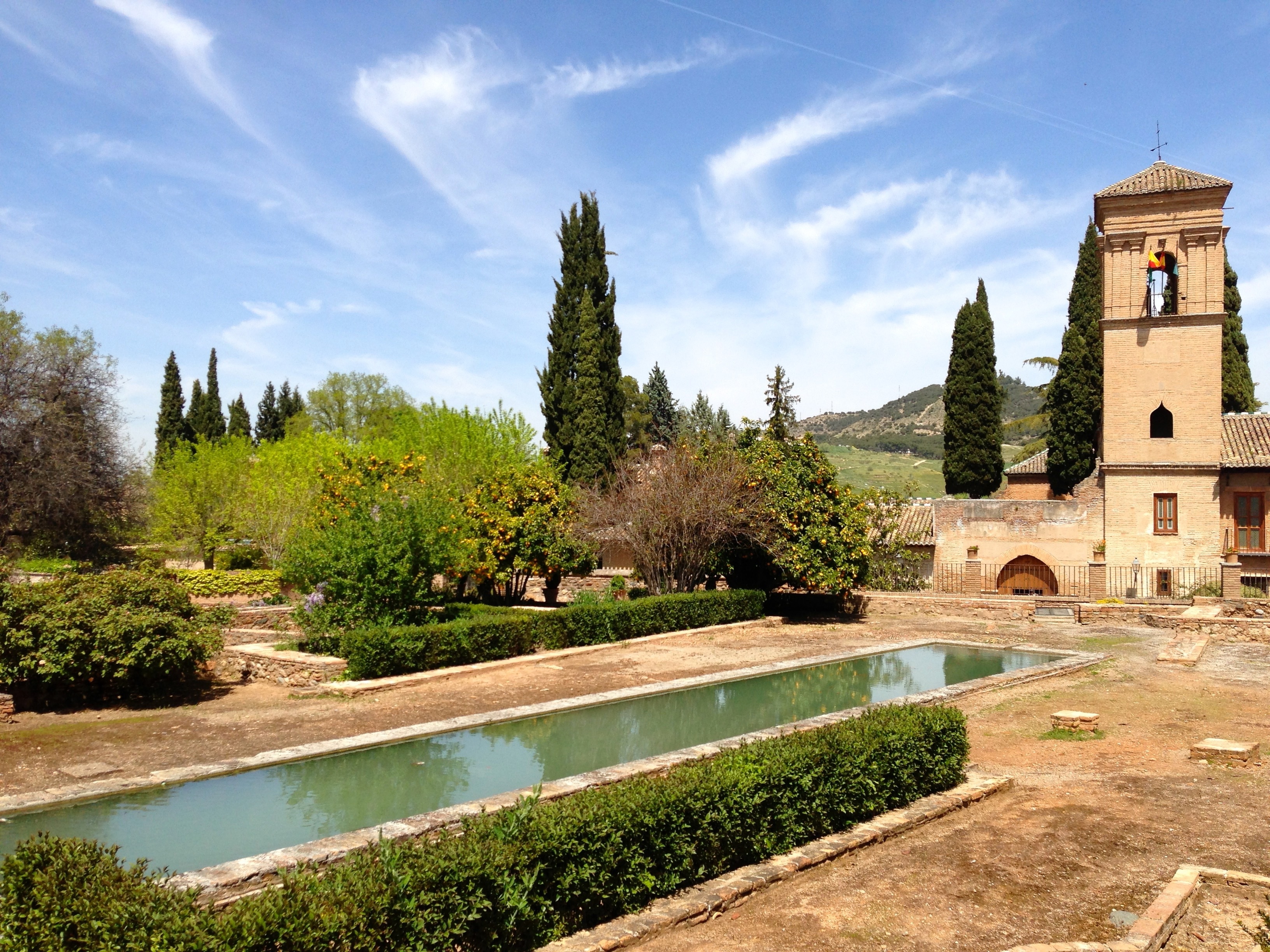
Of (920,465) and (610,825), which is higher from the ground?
(920,465)

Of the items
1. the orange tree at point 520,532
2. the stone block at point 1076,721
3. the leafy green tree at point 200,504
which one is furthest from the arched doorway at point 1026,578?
the leafy green tree at point 200,504

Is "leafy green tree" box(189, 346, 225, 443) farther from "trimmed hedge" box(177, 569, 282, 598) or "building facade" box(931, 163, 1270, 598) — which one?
"building facade" box(931, 163, 1270, 598)

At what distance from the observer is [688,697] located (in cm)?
1423

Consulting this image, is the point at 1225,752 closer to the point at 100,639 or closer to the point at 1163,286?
the point at 100,639

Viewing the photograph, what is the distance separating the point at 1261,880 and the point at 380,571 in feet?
44.1

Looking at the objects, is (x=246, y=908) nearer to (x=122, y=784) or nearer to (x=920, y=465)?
(x=122, y=784)

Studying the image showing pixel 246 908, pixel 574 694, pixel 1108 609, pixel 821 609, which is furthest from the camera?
pixel 821 609

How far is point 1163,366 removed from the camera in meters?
28.3

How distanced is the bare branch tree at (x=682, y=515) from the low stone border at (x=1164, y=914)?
1596cm

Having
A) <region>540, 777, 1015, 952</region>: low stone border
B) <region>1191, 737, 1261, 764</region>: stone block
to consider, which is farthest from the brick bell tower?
<region>540, 777, 1015, 952</region>: low stone border

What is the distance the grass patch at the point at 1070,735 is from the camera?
1114 centimetres

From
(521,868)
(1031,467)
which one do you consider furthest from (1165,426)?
(521,868)

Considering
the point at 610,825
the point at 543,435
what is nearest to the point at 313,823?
the point at 610,825

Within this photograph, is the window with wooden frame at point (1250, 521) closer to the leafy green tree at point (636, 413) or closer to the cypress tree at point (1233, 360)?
the cypress tree at point (1233, 360)
